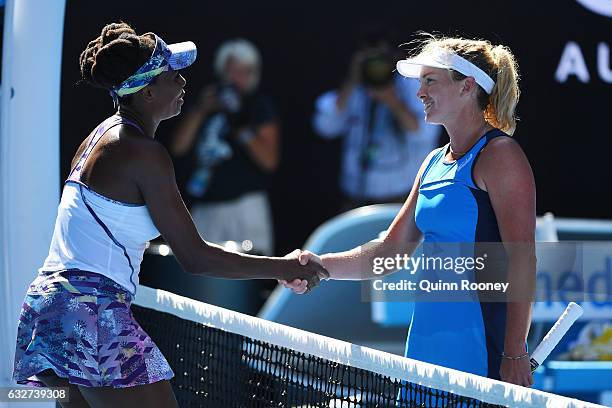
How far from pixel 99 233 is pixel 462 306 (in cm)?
112

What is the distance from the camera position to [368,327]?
8547 mm

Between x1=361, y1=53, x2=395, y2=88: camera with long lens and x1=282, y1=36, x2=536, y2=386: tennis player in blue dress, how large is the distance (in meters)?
5.28

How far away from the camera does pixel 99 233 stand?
3.36 m

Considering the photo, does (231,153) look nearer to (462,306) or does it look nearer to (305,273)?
(305,273)

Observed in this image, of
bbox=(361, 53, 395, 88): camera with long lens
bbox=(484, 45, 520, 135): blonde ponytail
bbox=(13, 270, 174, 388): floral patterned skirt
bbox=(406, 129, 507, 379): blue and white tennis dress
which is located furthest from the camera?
bbox=(361, 53, 395, 88): camera with long lens

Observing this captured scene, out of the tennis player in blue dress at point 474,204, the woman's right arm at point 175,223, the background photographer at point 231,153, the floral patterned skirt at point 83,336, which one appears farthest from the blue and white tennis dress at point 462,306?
the background photographer at point 231,153

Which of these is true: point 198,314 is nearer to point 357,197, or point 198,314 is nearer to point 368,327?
point 368,327

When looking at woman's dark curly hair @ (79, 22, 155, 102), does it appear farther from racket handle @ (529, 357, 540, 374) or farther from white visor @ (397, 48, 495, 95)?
racket handle @ (529, 357, 540, 374)

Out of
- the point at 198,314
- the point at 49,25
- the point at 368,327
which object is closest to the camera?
the point at 198,314

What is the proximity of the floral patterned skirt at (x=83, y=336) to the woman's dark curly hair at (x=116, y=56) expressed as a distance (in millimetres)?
570

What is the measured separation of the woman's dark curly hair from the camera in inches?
Result: 136

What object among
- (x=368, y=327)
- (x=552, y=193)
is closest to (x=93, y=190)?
(x=368, y=327)

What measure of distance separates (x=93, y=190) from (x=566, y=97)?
271 inches

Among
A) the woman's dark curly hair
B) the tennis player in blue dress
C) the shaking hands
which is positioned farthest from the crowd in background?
the woman's dark curly hair
